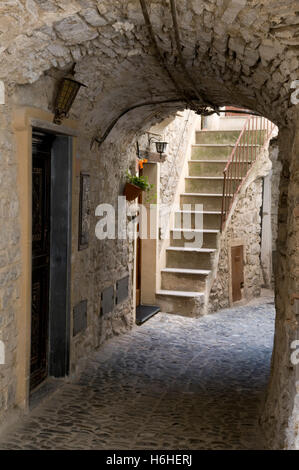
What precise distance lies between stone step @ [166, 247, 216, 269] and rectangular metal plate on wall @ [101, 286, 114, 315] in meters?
2.51

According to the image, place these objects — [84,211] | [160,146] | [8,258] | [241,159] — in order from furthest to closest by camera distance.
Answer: [241,159] → [160,146] → [84,211] → [8,258]

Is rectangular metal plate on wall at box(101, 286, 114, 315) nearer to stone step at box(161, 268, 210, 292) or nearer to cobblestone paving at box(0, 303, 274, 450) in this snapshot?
cobblestone paving at box(0, 303, 274, 450)

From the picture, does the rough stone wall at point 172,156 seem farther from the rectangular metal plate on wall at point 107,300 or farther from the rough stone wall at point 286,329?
the rough stone wall at point 286,329

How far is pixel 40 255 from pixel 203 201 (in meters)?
5.18

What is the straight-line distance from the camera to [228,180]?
9344 millimetres

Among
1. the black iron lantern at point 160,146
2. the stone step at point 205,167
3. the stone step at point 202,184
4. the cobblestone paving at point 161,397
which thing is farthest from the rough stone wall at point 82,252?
the stone step at point 205,167

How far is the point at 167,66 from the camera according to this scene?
4.74 metres

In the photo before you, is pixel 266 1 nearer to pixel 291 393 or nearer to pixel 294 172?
pixel 294 172

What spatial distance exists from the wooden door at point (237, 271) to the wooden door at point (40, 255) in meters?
4.97

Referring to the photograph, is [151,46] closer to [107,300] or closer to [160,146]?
[107,300]

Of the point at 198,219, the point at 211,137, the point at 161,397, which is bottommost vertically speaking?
the point at 161,397

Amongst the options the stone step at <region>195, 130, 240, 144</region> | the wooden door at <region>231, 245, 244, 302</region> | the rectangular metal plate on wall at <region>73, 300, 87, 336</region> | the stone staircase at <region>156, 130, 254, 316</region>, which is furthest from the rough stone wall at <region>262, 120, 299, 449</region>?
the stone step at <region>195, 130, 240, 144</region>

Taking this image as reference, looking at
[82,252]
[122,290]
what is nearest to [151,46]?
[82,252]

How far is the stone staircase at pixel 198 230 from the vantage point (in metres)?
8.52
